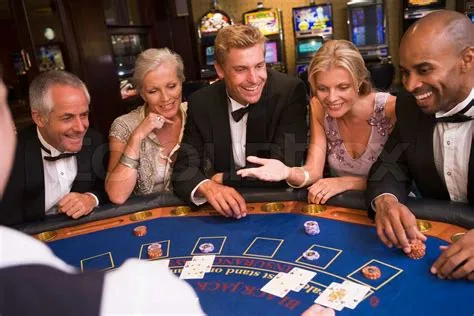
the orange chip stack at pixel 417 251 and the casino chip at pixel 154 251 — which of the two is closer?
the orange chip stack at pixel 417 251

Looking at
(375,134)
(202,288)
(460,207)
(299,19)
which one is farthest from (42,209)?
(299,19)

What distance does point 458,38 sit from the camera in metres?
1.66

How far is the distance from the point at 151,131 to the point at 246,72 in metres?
0.70

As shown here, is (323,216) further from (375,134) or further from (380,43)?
(380,43)

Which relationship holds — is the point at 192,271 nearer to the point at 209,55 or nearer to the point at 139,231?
the point at 139,231

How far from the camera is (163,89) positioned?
2.48 metres

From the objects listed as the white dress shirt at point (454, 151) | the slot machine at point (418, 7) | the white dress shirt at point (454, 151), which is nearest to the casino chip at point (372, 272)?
the white dress shirt at point (454, 151)

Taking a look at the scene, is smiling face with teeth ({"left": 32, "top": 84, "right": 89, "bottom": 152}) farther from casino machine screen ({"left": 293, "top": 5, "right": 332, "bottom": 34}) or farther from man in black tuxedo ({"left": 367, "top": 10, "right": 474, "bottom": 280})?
casino machine screen ({"left": 293, "top": 5, "right": 332, "bottom": 34})

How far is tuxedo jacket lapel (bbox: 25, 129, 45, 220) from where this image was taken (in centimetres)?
216

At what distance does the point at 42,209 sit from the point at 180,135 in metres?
0.90

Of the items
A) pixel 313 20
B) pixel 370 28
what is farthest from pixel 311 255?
pixel 313 20

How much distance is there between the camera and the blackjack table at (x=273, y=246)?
1.23 m

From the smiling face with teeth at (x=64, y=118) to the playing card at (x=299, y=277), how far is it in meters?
1.49

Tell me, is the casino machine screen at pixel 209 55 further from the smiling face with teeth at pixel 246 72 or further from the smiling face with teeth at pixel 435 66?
the smiling face with teeth at pixel 435 66
